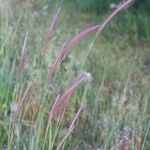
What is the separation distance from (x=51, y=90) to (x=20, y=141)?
36 centimetres

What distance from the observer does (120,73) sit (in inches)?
148

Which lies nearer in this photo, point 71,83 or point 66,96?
point 66,96

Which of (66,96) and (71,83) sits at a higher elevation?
(66,96)

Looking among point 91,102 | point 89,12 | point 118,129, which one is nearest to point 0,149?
point 118,129

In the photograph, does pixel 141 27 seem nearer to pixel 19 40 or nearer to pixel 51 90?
pixel 19 40

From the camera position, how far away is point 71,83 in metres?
2.63

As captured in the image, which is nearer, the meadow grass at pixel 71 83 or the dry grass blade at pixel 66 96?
the dry grass blade at pixel 66 96

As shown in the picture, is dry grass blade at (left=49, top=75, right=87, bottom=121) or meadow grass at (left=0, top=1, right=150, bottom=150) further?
meadow grass at (left=0, top=1, right=150, bottom=150)

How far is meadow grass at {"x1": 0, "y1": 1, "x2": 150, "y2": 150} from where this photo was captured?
2.20 m

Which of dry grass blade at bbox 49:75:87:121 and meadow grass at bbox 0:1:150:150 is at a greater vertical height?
dry grass blade at bbox 49:75:87:121

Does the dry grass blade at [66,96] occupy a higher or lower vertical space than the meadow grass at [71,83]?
higher

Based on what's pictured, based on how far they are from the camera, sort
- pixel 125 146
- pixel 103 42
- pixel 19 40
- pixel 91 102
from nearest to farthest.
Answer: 1. pixel 125 146
2. pixel 91 102
3. pixel 19 40
4. pixel 103 42

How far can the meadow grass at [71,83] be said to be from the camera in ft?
7.22

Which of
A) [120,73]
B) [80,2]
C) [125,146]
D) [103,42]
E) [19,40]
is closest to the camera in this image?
[125,146]
